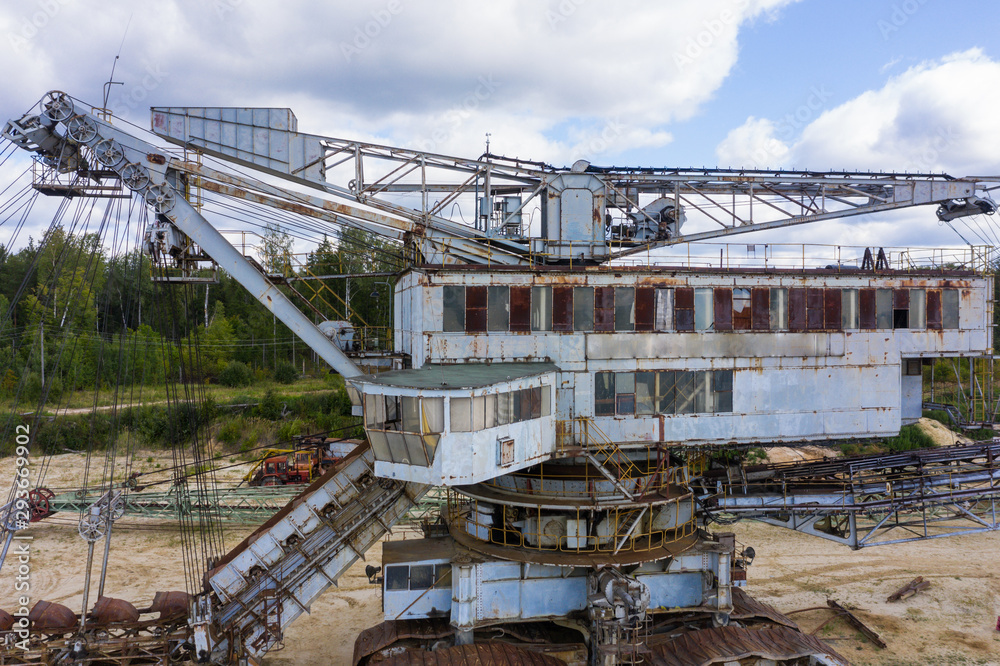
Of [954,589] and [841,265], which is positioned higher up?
[841,265]

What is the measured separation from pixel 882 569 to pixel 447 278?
2225 centimetres

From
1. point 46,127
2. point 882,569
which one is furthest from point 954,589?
point 46,127

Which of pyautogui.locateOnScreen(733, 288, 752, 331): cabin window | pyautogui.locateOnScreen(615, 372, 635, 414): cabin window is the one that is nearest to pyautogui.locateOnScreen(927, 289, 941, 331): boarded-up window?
pyautogui.locateOnScreen(733, 288, 752, 331): cabin window

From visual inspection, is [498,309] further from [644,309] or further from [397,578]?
[397,578]

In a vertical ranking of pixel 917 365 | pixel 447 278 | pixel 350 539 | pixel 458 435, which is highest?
pixel 447 278

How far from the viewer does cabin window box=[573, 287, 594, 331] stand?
16984mm

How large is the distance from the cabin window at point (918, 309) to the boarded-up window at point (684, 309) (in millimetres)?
6834

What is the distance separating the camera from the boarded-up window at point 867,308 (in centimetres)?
1828

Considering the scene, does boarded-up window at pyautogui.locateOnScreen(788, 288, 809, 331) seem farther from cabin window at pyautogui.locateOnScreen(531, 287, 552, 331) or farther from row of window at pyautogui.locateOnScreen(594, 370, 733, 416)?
cabin window at pyautogui.locateOnScreen(531, 287, 552, 331)

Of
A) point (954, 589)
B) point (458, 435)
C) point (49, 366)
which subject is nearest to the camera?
point (458, 435)

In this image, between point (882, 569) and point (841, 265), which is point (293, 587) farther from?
point (882, 569)

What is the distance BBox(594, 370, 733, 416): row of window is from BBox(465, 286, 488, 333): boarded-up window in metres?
3.44

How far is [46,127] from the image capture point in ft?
53.2

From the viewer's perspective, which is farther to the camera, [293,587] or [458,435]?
[293,587]
